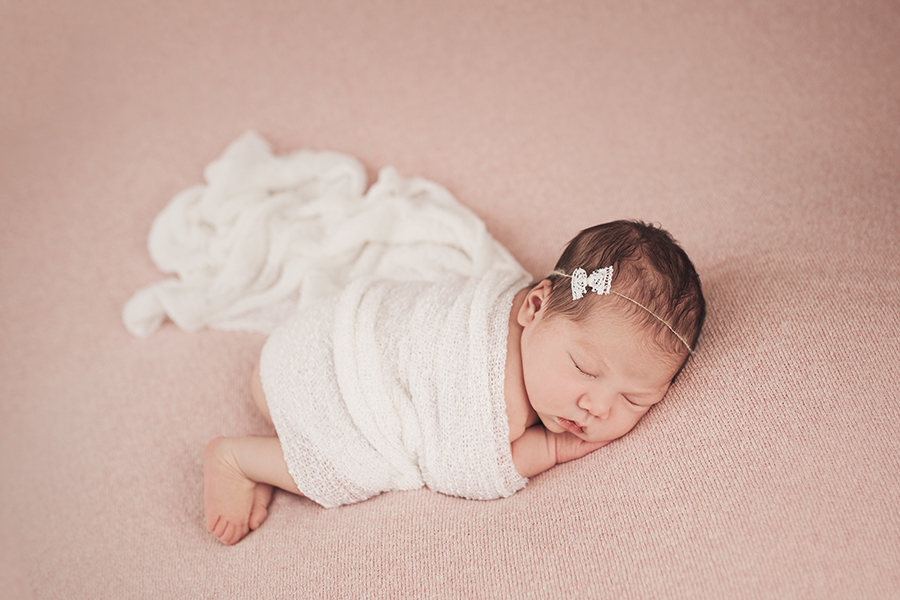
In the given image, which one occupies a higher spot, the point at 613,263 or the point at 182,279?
the point at 613,263

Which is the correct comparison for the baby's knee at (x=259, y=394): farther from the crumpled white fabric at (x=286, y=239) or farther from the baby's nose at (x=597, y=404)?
the baby's nose at (x=597, y=404)

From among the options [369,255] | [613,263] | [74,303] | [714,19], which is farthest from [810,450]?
[74,303]

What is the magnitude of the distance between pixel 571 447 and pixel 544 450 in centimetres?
5

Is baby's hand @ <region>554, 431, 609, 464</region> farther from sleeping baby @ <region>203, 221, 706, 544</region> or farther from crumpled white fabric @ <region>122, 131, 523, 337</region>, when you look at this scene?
crumpled white fabric @ <region>122, 131, 523, 337</region>

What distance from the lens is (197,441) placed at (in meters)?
1.41

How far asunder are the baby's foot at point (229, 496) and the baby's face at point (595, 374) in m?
0.62

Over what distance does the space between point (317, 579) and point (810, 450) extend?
2.85 ft

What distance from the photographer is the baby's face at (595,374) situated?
1.11 metres

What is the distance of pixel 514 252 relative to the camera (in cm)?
168

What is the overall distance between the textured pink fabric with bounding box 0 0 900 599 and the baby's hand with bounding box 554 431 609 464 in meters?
0.04

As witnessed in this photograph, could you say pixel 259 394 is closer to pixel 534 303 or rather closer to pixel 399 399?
pixel 399 399

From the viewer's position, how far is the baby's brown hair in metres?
1.11

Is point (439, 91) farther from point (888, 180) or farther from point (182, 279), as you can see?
point (888, 180)

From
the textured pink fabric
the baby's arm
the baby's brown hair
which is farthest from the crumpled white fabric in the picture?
the baby's arm
